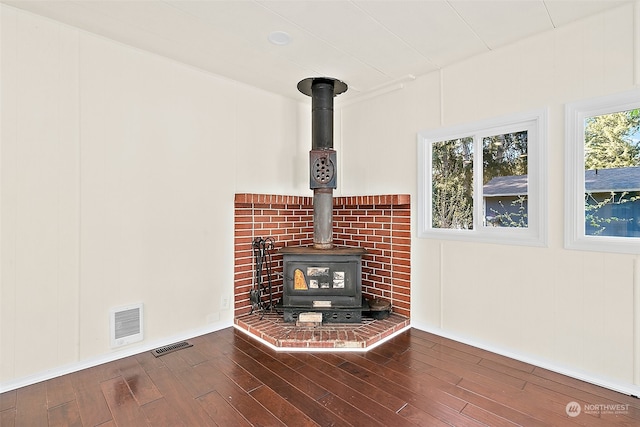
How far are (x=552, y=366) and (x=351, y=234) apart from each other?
2.07m

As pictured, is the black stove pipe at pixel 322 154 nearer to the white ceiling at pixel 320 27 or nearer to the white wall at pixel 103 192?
the white ceiling at pixel 320 27

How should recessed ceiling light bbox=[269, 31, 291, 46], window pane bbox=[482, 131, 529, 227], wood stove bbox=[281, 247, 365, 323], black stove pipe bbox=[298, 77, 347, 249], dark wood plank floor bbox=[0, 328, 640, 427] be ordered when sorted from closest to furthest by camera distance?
1. dark wood plank floor bbox=[0, 328, 640, 427]
2. recessed ceiling light bbox=[269, 31, 291, 46]
3. window pane bbox=[482, 131, 529, 227]
4. wood stove bbox=[281, 247, 365, 323]
5. black stove pipe bbox=[298, 77, 347, 249]

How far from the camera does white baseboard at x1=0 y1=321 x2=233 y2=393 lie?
203cm

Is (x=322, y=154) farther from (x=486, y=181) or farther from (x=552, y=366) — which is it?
(x=552, y=366)

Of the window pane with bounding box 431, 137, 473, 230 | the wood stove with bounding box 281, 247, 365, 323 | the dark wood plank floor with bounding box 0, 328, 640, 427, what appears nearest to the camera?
the dark wood plank floor with bounding box 0, 328, 640, 427

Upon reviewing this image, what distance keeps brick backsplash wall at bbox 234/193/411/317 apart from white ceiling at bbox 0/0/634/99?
4.01ft

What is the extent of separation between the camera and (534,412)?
1781 millimetres

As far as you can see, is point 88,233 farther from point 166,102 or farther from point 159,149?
point 166,102

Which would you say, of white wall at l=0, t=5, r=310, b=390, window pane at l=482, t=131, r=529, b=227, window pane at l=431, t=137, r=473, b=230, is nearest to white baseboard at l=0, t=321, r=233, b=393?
white wall at l=0, t=5, r=310, b=390

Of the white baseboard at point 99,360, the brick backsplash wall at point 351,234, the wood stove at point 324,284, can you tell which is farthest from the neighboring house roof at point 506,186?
the white baseboard at point 99,360

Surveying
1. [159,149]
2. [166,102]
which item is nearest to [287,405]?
[159,149]

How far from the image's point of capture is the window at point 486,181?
7.85ft

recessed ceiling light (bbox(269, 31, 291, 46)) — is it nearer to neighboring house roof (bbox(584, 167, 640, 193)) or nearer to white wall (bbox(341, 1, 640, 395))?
white wall (bbox(341, 1, 640, 395))

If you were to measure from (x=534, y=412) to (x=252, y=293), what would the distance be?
2359mm
